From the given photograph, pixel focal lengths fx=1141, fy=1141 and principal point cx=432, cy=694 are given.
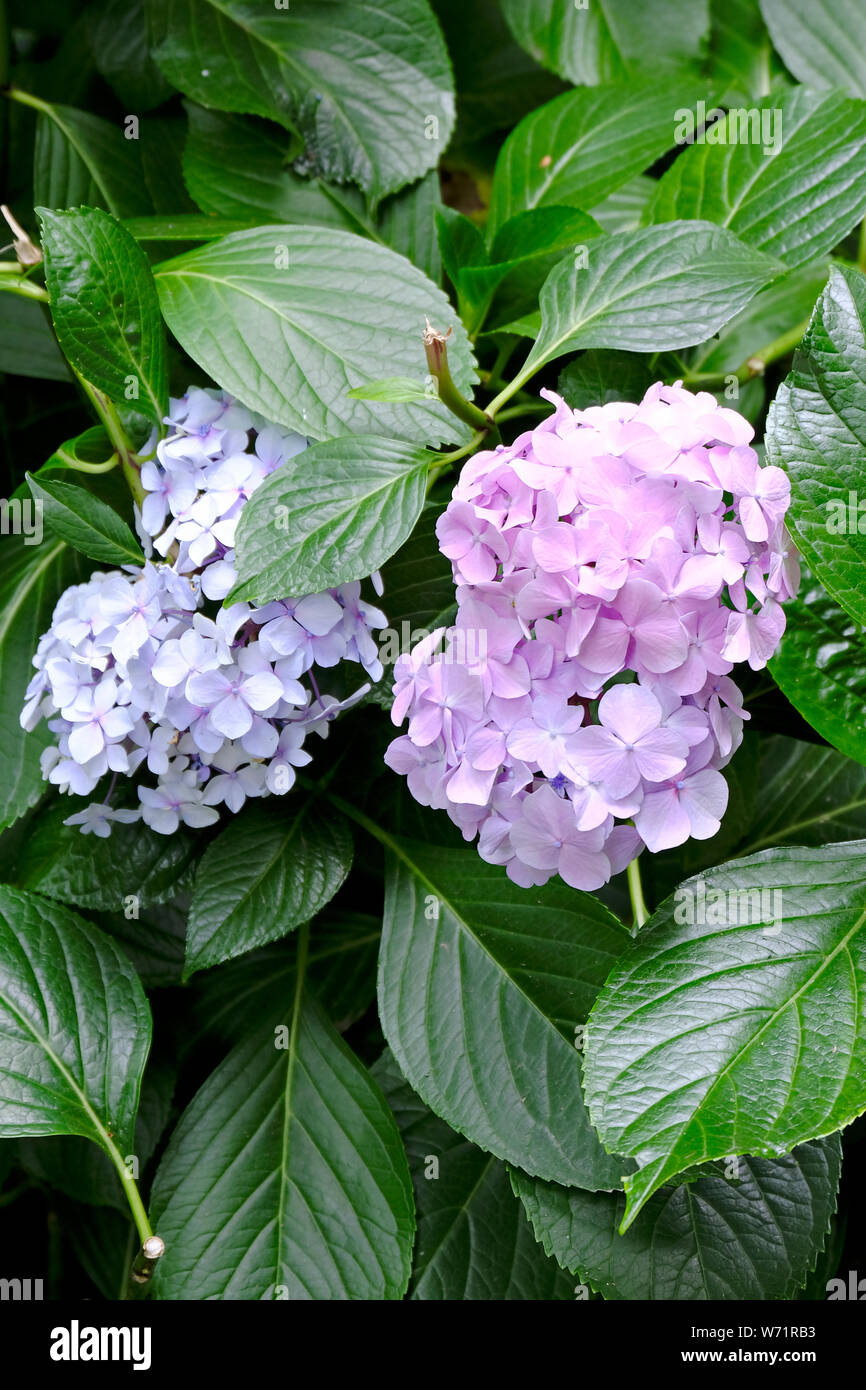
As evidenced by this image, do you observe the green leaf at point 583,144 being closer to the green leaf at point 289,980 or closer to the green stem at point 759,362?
the green stem at point 759,362

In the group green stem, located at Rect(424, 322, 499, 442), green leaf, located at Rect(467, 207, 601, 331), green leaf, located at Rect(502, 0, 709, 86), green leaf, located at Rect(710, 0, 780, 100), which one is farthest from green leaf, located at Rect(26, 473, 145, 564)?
green leaf, located at Rect(710, 0, 780, 100)

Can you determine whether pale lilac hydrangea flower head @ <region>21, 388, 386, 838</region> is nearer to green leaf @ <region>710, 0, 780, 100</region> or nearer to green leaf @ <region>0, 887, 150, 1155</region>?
green leaf @ <region>0, 887, 150, 1155</region>

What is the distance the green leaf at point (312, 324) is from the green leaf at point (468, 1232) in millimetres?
495

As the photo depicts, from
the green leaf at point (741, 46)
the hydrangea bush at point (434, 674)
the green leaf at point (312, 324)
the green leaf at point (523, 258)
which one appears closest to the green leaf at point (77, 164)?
the hydrangea bush at point (434, 674)

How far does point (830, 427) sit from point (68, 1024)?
1.95 feet

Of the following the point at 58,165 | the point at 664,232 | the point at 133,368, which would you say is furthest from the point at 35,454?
the point at 664,232

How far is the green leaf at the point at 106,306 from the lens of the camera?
0.68m

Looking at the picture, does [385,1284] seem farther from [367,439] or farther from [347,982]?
[367,439]

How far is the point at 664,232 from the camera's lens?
2.37 feet

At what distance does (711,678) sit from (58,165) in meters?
0.73

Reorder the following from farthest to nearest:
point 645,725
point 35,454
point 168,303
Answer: point 35,454, point 168,303, point 645,725

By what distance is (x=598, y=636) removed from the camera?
54cm

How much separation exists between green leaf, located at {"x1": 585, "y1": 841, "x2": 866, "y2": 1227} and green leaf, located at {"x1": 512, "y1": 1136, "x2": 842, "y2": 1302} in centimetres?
13

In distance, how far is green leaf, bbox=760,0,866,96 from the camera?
3.26 feet
